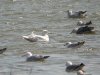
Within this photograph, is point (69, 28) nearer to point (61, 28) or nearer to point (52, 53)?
point (61, 28)

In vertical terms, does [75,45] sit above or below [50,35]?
above

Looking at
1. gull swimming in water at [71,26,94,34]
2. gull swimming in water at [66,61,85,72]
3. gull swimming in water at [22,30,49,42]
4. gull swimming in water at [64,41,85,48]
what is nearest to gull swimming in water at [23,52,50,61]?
gull swimming in water at [66,61,85,72]

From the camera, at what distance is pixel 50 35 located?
65.7 ft

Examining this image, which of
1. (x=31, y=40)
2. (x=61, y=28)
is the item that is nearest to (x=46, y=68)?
(x=31, y=40)

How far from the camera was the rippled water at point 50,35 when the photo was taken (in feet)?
47.8

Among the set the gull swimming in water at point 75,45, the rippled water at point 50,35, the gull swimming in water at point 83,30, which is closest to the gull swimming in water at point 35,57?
the rippled water at point 50,35

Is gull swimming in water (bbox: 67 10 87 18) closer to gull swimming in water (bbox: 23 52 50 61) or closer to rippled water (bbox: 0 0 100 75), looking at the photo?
rippled water (bbox: 0 0 100 75)

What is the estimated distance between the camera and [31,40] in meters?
18.9

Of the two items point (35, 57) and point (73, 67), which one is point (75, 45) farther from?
point (73, 67)

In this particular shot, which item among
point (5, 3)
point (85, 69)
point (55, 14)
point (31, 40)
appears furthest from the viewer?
point (5, 3)

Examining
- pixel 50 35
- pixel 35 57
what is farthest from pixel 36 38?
pixel 35 57

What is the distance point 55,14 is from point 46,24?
330 cm

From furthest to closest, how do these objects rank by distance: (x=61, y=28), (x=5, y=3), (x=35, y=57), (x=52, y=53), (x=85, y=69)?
(x=5, y=3)
(x=61, y=28)
(x=52, y=53)
(x=35, y=57)
(x=85, y=69)

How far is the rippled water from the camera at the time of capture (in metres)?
14.6
